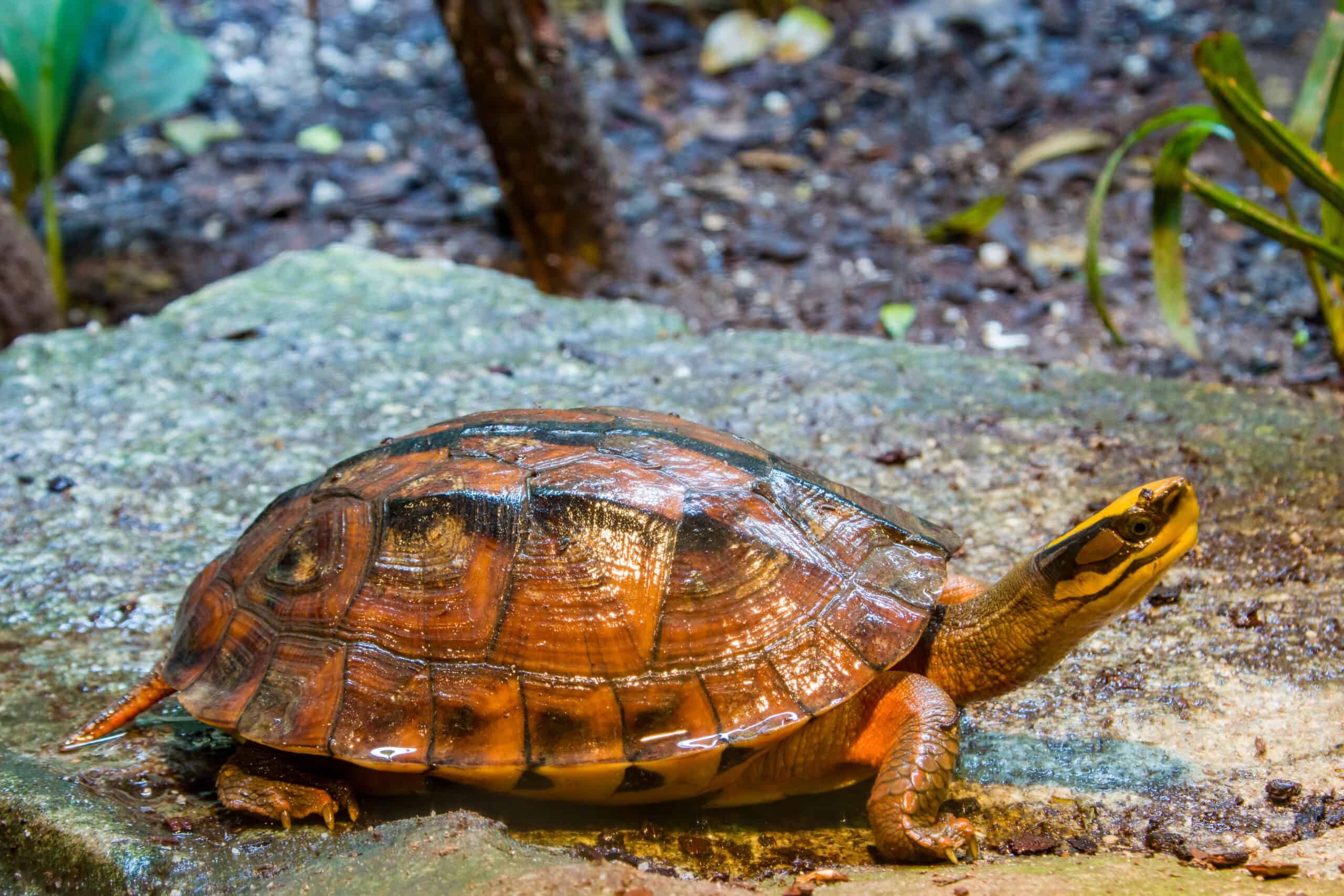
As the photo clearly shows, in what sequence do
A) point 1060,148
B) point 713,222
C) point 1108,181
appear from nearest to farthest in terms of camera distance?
point 1108,181 → point 713,222 → point 1060,148

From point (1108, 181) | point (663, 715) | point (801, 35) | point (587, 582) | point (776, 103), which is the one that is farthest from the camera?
point (801, 35)

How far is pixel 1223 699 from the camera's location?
2768 mm

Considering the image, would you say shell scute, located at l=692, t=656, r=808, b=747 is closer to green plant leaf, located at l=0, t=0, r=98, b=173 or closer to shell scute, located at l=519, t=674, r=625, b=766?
shell scute, located at l=519, t=674, r=625, b=766

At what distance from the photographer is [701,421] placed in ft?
13.3

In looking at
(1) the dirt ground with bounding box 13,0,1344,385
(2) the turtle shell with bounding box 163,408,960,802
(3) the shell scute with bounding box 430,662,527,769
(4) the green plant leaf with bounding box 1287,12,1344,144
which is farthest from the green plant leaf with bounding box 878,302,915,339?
(3) the shell scute with bounding box 430,662,527,769

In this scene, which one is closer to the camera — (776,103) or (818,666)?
(818,666)

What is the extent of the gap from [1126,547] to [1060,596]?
0.58 feet

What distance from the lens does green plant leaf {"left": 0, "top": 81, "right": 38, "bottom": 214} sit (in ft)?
18.1

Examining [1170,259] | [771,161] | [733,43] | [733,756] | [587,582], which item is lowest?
[733,756]

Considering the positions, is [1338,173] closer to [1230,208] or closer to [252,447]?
[1230,208]

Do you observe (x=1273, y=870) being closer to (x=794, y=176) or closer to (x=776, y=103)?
(x=794, y=176)

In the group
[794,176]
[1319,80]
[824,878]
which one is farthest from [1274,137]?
[794,176]

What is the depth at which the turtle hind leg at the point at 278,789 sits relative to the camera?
96.8 inches

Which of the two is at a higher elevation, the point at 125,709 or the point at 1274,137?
the point at 1274,137
